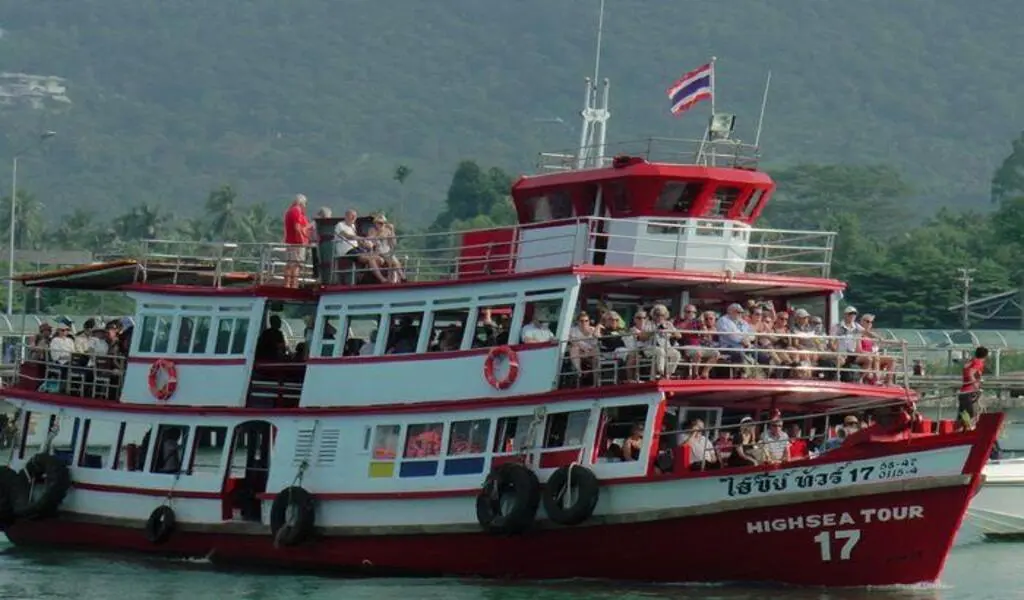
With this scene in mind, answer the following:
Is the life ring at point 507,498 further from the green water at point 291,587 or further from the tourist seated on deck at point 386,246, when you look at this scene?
the tourist seated on deck at point 386,246

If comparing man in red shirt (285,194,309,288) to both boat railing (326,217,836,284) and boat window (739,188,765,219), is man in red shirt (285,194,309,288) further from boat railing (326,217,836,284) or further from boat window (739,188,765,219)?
boat window (739,188,765,219)

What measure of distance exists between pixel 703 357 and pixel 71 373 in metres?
10.2

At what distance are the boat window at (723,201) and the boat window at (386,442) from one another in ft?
15.7

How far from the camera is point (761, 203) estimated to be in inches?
1220

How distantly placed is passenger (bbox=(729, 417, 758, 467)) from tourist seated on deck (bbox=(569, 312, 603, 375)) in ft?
6.07

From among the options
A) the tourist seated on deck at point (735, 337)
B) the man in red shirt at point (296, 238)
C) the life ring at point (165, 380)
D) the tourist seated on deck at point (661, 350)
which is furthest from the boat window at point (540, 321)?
the life ring at point (165, 380)

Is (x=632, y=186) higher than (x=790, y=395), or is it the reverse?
(x=632, y=186)

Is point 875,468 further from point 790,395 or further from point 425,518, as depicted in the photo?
point 425,518

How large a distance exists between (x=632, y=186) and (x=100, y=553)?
9.00 metres

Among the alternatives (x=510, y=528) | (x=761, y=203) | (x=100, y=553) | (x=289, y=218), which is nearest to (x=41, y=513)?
(x=100, y=553)

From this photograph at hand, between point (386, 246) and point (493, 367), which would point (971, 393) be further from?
point (386, 246)

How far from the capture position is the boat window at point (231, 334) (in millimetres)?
31688

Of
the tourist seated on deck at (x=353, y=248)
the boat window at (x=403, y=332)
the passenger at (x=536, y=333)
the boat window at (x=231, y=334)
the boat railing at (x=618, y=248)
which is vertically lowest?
the boat window at (x=231, y=334)

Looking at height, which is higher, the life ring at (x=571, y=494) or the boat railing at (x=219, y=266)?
the boat railing at (x=219, y=266)
